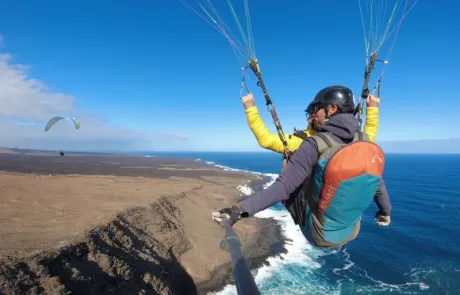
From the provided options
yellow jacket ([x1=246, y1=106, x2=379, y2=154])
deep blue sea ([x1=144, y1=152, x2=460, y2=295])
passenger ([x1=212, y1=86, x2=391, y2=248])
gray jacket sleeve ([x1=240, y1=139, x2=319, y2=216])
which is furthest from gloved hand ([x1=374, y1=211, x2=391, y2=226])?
deep blue sea ([x1=144, y1=152, x2=460, y2=295])

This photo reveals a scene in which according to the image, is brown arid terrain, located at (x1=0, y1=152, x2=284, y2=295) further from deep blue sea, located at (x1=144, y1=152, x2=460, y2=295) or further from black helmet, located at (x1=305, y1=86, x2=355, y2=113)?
black helmet, located at (x1=305, y1=86, x2=355, y2=113)

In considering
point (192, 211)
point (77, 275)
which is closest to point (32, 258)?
point (77, 275)

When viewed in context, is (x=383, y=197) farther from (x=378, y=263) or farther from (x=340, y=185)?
(x=378, y=263)

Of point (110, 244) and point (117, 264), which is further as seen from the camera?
point (110, 244)

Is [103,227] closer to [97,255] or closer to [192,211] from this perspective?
[97,255]

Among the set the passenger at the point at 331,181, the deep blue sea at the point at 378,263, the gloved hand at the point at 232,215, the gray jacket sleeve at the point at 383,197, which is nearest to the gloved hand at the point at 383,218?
the gray jacket sleeve at the point at 383,197

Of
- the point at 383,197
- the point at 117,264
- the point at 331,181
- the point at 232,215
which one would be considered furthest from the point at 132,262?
the point at 331,181

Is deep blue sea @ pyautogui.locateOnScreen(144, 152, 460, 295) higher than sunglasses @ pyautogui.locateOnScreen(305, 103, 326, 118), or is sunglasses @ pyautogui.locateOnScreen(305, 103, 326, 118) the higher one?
sunglasses @ pyautogui.locateOnScreen(305, 103, 326, 118)
